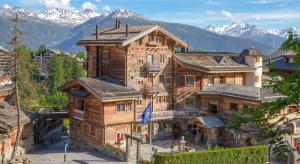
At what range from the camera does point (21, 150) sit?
40812mm

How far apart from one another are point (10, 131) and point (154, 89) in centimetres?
1508

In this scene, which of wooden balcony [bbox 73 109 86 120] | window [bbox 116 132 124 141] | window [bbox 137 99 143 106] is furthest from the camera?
window [bbox 137 99 143 106]

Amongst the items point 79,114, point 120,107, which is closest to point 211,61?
point 120,107

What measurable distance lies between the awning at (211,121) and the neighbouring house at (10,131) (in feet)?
54.9

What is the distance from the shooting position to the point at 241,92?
42.4 m

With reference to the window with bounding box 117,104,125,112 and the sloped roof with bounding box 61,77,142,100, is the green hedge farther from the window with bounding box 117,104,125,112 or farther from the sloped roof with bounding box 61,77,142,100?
the window with bounding box 117,104,125,112

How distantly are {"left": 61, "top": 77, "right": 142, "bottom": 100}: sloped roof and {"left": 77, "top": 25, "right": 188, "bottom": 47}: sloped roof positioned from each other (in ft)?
13.9

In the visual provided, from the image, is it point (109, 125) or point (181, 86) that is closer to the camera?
point (109, 125)

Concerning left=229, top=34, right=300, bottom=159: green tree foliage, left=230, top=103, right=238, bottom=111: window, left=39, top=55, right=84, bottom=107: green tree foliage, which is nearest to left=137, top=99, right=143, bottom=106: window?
left=230, top=103, right=238, bottom=111: window

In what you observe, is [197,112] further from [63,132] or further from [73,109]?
[63,132]

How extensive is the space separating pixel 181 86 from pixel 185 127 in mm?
4423

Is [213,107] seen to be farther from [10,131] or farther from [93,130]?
[10,131]

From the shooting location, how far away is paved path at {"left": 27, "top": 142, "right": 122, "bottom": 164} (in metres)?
38.0

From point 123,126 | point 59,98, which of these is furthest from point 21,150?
point 59,98
